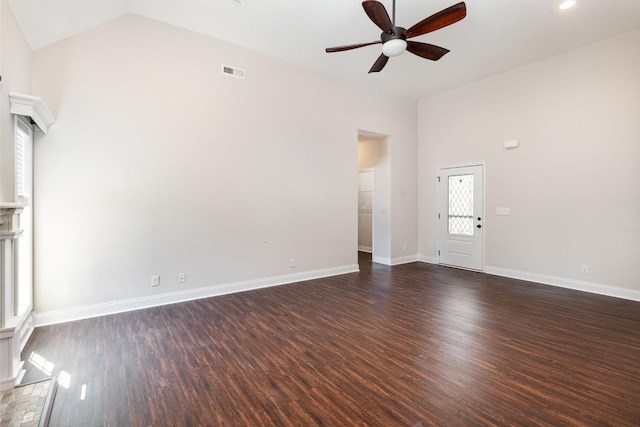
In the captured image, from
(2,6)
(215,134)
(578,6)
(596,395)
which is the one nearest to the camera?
(596,395)

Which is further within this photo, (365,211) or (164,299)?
(365,211)

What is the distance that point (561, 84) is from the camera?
4.96m

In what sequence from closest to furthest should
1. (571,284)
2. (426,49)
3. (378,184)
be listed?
1. (426,49)
2. (571,284)
3. (378,184)

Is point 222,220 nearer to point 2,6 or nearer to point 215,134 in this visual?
point 215,134

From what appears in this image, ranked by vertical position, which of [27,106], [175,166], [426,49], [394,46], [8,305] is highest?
[426,49]

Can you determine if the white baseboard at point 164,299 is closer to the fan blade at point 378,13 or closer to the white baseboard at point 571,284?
the white baseboard at point 571,284

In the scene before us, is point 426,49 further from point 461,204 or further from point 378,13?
point 461,204

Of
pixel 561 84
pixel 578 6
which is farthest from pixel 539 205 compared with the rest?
pixel 578 6

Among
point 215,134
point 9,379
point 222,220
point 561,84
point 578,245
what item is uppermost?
point 561,84

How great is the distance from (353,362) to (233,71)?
4.29 m

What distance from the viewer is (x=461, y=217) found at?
6434mm

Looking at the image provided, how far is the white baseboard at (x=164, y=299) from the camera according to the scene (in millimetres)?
3510

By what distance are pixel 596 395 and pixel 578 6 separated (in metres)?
4.24

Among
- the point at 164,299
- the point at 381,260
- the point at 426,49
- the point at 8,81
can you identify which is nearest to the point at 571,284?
the point at 381,260
